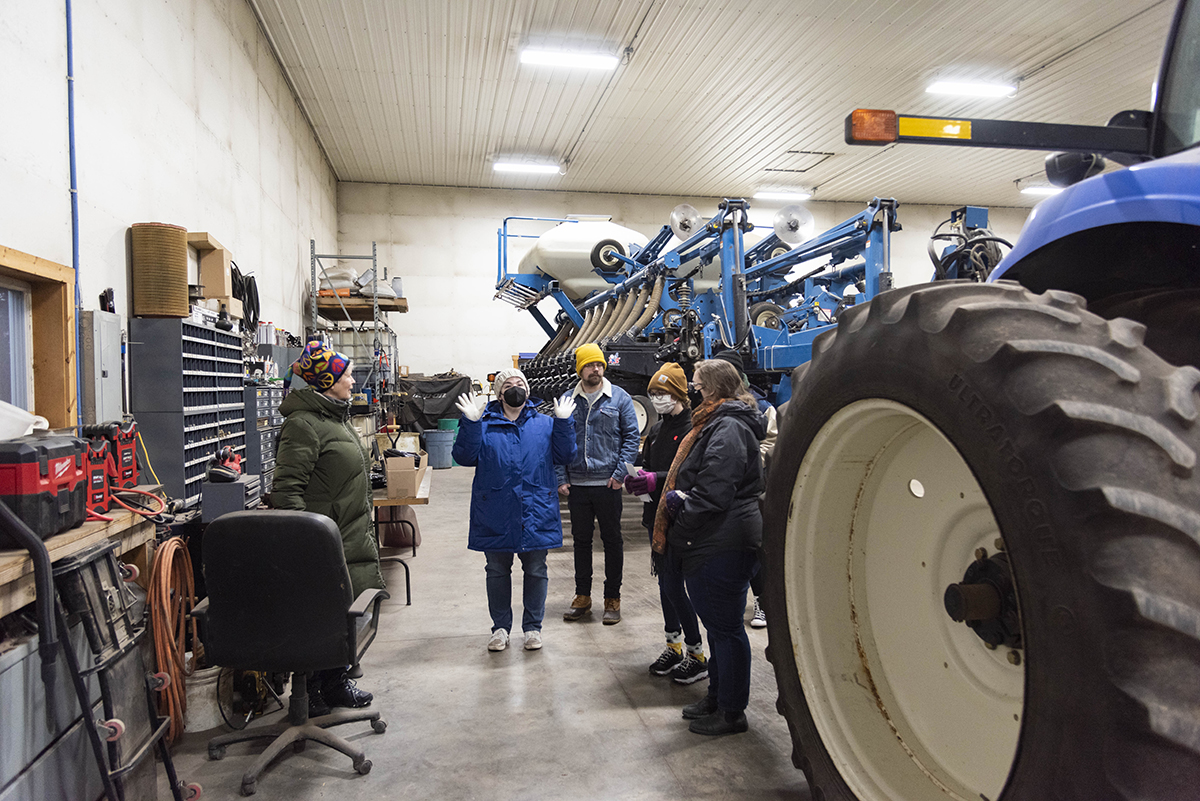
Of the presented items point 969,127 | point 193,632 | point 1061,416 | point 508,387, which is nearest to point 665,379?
point 508,387

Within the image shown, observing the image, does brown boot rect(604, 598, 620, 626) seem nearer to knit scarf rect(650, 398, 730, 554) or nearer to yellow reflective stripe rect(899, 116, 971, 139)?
knit scarf rect(650, 398, 730, 554)

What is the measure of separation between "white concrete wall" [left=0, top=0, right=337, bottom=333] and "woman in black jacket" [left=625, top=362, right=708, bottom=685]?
2.99m

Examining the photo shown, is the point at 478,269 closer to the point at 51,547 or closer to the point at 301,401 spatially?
the point at 301,401

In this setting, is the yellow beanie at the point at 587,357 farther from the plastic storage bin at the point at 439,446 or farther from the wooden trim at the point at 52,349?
the plastic storage bin at the point at 439,446

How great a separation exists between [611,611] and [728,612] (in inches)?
60.8

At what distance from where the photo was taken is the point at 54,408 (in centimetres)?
325

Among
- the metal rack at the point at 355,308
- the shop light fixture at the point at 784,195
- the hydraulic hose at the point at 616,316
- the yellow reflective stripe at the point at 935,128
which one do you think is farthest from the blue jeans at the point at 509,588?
→ the shop light fixture at the point at 784,195

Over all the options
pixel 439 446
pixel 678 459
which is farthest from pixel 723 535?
pixel 439 446

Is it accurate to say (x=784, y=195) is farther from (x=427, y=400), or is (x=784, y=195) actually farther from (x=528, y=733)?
(x=528, y=733)

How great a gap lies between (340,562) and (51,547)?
0.80m

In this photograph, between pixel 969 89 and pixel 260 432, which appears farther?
pixel 969 89

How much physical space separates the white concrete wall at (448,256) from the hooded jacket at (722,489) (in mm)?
10964

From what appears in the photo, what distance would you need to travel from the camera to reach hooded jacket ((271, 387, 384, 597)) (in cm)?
291

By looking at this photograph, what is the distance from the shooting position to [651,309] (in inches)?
269
